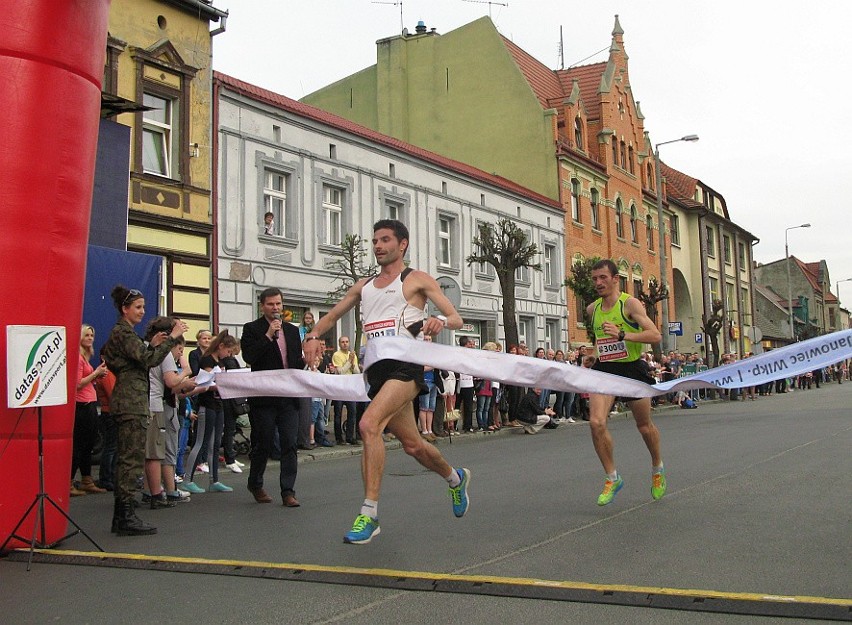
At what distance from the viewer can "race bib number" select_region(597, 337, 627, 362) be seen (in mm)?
7953

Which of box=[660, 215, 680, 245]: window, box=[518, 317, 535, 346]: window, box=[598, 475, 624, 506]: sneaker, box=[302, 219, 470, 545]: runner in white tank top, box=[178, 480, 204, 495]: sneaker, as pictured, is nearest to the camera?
box=[302, 219, 470, 545]: runner in white tank top

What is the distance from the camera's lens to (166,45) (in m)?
20.6

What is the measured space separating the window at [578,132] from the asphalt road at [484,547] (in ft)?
105

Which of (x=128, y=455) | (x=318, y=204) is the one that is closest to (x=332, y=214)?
(x=318, y=204)

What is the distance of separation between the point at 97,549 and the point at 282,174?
17995mm

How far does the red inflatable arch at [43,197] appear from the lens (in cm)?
645

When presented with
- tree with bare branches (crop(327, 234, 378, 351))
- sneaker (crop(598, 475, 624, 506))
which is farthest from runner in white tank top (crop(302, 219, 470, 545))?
tree with bare branches (crop(327, 234, 378, 351))

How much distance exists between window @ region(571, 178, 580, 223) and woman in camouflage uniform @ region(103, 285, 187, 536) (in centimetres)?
3391

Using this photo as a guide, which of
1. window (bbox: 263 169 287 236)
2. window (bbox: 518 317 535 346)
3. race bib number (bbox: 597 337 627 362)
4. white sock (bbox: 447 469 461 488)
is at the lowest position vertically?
white sock (bbox: 447 469 461 488)

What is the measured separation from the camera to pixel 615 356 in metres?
7.98

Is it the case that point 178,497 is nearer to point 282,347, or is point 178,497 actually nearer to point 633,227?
point 282,347

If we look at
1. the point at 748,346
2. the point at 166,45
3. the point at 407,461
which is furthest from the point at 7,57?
the point at 748,346

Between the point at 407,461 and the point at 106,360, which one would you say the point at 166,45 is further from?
the point at 106,360

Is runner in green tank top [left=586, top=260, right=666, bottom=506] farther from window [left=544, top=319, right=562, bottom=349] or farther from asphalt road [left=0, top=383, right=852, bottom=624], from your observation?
window [left=544, top=319, right=562, bottom=349]
